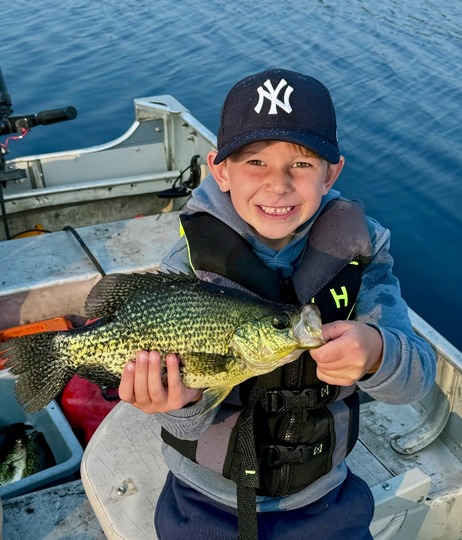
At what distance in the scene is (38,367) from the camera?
2.52 metres

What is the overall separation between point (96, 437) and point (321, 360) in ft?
5.70


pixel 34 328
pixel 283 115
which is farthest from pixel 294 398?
pixel 34 328

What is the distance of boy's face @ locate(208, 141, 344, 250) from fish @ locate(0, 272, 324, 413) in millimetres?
468

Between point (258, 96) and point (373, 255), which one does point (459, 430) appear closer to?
point (373, 255)

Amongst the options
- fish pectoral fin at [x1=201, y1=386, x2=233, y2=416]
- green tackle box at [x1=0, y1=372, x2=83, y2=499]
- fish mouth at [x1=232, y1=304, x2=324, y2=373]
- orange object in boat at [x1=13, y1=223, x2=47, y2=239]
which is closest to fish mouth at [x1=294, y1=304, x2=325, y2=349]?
fish mouth at [x1=232, y1=304, x2=324, y2=373]

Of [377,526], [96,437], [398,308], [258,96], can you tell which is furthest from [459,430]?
[258,96]

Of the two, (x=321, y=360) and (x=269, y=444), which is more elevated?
(x=321, y=360)

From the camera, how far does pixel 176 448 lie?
9.14 feet

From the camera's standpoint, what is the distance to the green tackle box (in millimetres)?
3645

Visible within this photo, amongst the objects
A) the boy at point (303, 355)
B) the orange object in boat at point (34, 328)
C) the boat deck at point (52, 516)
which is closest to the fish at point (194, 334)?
the boy at point (303, 355)

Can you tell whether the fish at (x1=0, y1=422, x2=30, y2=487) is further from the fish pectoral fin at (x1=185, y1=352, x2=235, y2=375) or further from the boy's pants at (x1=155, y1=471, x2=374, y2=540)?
the fish pectoral fin at (x1=185, y1=352, x2=235, y2=375)

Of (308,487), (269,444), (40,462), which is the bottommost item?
(40,462)

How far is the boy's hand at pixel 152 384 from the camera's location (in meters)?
2.31

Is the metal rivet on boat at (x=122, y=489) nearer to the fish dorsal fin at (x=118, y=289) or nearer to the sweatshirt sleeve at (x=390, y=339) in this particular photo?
the fish dorsal fin at (x=118, y=289)
